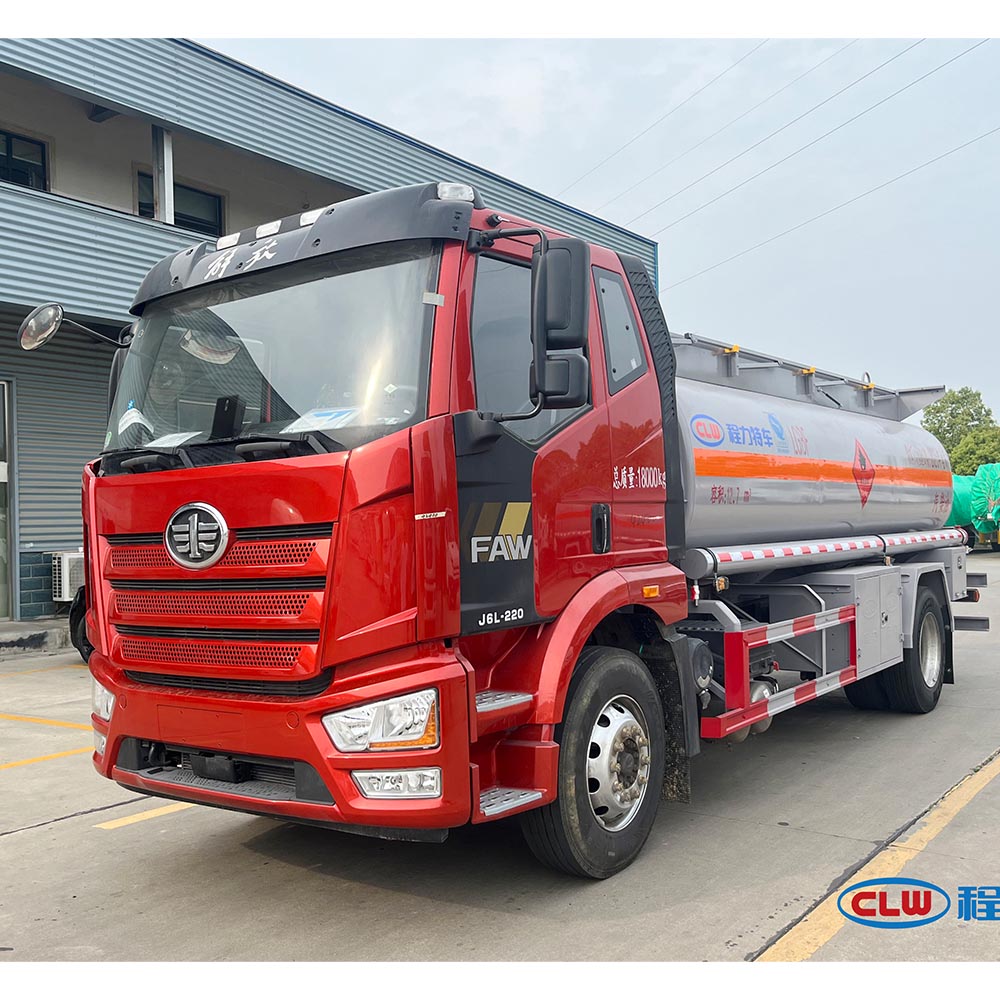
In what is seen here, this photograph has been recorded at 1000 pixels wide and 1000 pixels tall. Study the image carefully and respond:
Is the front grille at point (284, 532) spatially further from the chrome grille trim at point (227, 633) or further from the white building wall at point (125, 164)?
the white building wall at point (125, 164)

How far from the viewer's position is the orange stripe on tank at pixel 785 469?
5.67m

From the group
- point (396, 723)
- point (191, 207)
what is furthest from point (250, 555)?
point (191, 207)

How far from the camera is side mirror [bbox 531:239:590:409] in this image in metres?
3.89

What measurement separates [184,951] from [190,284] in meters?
2.77

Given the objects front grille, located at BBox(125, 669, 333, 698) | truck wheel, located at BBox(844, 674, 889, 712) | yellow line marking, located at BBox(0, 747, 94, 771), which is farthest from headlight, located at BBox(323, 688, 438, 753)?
truck wheel, located at BBox(844, 674, 889, 712)

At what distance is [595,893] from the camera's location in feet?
14.3

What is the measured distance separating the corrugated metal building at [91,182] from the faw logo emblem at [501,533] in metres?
10.3

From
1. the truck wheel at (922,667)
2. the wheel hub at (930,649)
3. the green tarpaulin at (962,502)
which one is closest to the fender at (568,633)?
the truck wheel at (922,667)

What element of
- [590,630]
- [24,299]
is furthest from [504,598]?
[24,299]

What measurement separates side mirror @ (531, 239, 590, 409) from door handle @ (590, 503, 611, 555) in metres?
0.77

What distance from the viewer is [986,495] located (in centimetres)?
2984

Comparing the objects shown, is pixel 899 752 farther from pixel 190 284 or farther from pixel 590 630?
pixel 190 284

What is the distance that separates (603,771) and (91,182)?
1395 cm

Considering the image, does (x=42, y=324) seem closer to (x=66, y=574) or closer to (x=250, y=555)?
(x=250, y=555)
